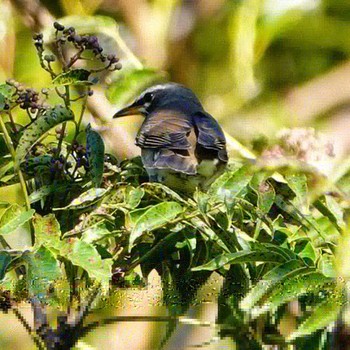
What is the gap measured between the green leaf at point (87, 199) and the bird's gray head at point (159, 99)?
2.71ft

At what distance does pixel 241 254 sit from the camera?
117 cm

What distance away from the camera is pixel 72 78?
132 centimetres

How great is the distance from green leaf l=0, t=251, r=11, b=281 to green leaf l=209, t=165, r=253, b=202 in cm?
31

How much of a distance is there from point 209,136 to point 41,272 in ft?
2.28

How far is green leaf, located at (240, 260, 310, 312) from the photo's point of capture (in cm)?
116

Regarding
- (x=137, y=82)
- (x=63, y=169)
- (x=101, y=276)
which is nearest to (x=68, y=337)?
(x=101, y=276)

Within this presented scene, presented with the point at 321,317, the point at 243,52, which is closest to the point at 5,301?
the point at 321,317

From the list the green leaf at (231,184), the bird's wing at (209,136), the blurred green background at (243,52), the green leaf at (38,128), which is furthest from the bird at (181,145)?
the blurred green background at (243,52)

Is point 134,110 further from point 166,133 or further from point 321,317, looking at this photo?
point 321,317

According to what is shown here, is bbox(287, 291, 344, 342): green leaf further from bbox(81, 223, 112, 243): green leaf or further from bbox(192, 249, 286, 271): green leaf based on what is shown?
bbox(81, 223, 112, 243): green leaf

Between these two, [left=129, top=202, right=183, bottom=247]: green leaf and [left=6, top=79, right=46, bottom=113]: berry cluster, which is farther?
[left=6, top=79, right=46, bottom=113]: berry cluster

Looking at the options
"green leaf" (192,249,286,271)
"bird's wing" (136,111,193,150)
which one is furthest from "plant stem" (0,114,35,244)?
"bird's wing" (136,111,193,150)

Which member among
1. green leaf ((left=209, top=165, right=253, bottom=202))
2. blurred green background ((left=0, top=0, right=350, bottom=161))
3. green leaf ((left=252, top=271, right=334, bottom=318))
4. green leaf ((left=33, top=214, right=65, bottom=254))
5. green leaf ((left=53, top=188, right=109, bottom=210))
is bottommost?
green leaf ((left=252, top=271, right=334, bottom=318))

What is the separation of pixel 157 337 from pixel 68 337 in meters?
0.15
